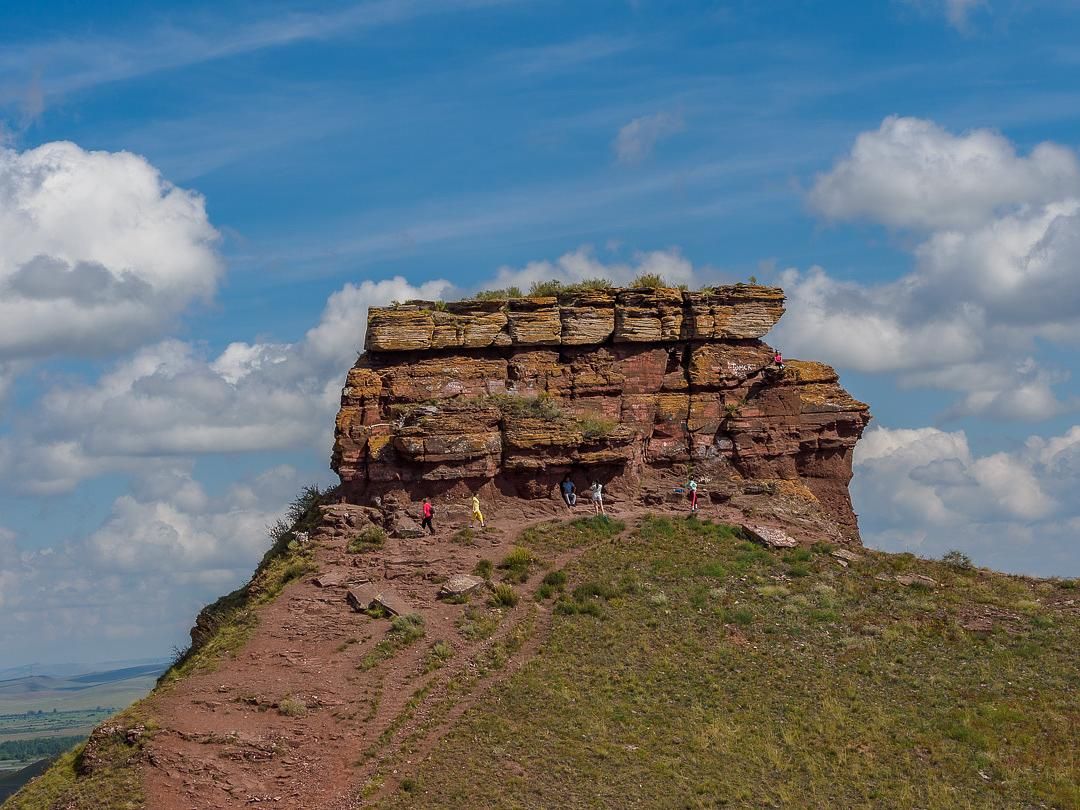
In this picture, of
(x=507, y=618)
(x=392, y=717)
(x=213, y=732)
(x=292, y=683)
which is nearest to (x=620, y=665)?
(x=507, y=618)

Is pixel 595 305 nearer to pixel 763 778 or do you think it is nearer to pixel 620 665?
pixel 620 665

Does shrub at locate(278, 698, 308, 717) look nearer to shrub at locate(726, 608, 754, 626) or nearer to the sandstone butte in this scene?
the sandstone butte

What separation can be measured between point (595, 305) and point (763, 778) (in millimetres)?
20004

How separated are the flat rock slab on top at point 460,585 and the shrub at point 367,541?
2.94 meters

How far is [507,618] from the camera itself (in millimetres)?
37469

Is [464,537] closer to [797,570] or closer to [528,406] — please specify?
[528,406]

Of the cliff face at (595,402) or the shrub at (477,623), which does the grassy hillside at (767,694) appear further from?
the cliff face at (595,402)

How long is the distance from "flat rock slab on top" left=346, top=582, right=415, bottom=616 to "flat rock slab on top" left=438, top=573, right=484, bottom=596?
1359 mm

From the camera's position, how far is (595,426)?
44.1 m

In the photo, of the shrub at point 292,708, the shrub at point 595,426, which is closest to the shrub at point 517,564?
the shrub at point 595,426

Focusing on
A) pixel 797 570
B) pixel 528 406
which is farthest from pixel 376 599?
pixel 797 570

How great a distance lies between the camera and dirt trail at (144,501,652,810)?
29734 mm

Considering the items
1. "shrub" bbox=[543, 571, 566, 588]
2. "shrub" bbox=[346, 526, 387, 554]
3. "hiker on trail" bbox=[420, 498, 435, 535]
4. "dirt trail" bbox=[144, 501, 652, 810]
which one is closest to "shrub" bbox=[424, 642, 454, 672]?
"dirt trail" bbox=[144, 501, 652, 810]

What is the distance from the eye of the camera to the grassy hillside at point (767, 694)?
30547 mm
